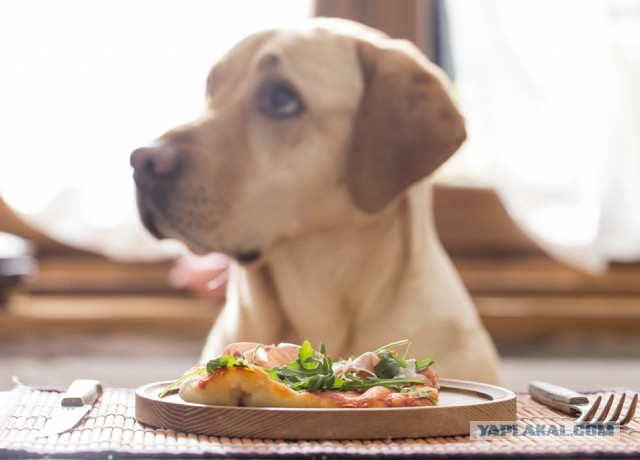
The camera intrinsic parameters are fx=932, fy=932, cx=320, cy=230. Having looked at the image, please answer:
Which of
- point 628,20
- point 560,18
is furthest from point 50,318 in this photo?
point 628,20

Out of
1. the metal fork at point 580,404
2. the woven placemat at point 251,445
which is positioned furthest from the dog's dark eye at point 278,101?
the woven placemat at point 251,445

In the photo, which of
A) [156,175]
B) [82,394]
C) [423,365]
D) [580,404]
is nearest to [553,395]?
[580,404]

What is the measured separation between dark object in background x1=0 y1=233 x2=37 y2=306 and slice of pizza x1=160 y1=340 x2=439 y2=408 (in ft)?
5.42

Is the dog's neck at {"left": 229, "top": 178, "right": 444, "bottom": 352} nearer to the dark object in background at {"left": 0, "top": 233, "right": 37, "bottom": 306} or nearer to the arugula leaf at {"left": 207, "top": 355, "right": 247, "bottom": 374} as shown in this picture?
the arugula leaf at {"left": 207, "top": 355, "right": 247, "bottom": 374}

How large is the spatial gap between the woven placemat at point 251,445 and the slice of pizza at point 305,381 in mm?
51

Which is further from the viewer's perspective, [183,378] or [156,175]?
[156,175]

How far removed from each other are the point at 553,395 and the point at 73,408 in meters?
0.56

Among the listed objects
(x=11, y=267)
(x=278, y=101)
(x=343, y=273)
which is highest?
(x=278, y=101)

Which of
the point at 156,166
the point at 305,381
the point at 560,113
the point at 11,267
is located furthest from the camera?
the point at 560,113

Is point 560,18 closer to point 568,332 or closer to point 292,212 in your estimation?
point 568,332

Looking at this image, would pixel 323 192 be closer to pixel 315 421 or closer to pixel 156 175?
pixel 156 175

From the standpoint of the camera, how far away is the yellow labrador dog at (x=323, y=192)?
1.64m

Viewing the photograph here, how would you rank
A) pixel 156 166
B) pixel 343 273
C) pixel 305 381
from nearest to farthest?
pixel 305 381, pixel 156 166, pixel 343 273

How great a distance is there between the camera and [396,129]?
170 centimetres
